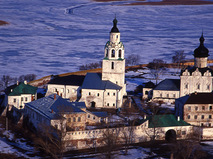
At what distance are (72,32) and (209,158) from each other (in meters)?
72.8

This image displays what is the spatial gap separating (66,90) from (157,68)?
22436 mm

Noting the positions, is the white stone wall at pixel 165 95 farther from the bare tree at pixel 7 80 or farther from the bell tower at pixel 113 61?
the bare tree at pixel 7 80

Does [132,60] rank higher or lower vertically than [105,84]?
higher

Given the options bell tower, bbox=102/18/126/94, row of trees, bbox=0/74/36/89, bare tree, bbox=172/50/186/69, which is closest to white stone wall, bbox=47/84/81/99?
bell tower, bbox=102/18/126/94

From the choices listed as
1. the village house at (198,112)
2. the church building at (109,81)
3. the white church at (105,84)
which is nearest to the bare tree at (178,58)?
the white church at (105,84)

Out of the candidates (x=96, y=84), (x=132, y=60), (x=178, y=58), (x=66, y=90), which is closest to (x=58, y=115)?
(x=96, y=84)

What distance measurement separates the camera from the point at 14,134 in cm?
4109

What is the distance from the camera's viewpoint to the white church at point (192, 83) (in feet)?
171

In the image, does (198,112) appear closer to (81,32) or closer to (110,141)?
(110,141)

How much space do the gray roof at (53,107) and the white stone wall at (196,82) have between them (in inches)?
588

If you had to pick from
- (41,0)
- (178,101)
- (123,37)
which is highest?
(41,0)

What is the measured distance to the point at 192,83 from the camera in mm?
52344

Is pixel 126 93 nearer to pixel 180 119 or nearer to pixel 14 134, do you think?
pixel 180 119

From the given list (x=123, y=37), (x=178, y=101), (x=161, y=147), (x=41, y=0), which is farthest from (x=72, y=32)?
(x=161, y=147)
